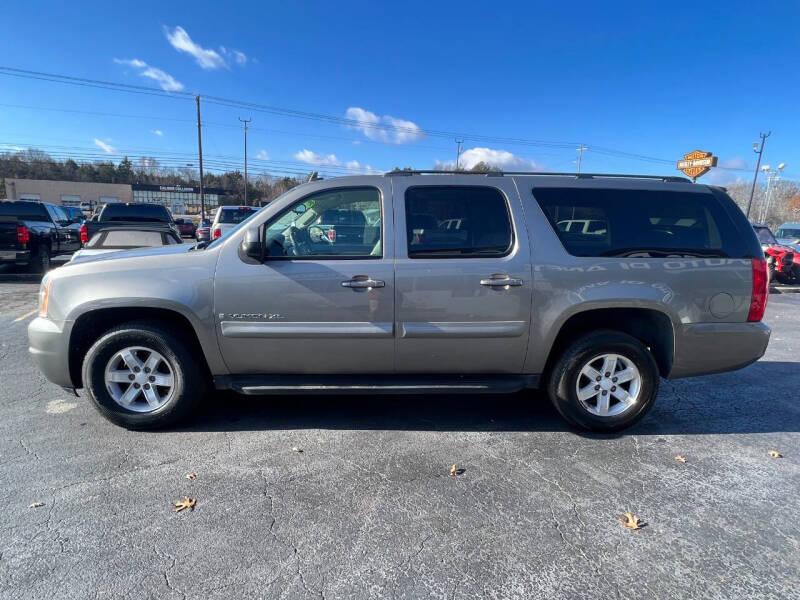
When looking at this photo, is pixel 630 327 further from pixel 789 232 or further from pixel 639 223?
pixel 789 232

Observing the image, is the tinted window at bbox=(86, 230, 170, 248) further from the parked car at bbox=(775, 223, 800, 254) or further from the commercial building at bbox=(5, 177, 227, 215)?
the commercial building at bbox=(5, 177, 227, 215)

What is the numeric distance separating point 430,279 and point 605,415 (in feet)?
5.74

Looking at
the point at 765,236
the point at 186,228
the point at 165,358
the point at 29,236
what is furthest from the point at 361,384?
the point at 186,228

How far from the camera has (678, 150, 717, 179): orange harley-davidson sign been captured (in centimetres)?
2047

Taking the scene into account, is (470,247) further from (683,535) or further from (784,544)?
(784,544)

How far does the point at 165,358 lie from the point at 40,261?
10.9 meters

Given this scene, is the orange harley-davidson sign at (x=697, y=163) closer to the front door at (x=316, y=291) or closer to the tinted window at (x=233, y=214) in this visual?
the tinted window at (x=233, y=214)

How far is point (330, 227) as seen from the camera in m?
3.33

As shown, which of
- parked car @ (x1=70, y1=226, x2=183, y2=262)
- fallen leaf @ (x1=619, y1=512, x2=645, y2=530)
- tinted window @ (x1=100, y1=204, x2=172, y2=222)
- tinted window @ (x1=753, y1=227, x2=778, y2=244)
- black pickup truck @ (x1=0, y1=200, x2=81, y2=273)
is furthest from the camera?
tinted window @ (x1=753, y1=227, x2=778, y2=244)

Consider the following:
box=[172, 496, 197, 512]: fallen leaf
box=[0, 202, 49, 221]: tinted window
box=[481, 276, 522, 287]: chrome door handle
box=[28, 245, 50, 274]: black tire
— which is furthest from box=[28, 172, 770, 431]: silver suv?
box=[0, 202, 49, 221]: tinted window

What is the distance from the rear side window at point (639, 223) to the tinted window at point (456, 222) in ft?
1.22

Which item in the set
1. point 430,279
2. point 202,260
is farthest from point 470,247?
point 202,260

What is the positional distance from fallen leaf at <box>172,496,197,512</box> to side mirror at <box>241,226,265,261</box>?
1.58 meters

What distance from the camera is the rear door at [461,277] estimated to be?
10.4 feet
